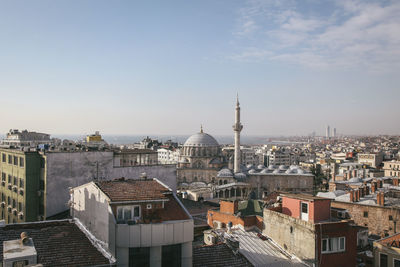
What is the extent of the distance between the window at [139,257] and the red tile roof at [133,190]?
4.81 feet

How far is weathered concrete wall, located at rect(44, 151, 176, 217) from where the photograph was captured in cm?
2056

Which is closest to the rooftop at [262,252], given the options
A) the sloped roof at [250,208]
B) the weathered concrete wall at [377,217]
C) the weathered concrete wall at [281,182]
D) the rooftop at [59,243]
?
the rooftop at [59,243]

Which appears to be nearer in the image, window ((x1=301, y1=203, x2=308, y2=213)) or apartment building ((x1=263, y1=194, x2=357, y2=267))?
apartment building ((x1=263, y1=194, x2=357, y2=267))

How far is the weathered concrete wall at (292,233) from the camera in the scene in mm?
13352

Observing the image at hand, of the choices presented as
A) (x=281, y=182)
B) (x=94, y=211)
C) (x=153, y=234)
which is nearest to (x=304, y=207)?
(x=153, y=234)

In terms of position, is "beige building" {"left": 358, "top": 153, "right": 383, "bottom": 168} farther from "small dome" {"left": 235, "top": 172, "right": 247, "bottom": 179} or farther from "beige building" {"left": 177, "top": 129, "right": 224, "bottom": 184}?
"beige building" {"left": 177, "top": 129, "right": 224, "bottom": 184}

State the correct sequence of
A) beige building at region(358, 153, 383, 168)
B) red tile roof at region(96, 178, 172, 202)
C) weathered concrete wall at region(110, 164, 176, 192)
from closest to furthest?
1. red tile roof at region(96, 178, 172, 202)
2. weathered concrete wall at region(110, 164, 176, 192)
3. beige building at region(358, 153, 383, 168)

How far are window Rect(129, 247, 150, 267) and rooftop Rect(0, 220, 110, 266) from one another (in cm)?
109

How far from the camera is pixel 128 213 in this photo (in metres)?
11.8

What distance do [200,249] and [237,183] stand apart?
44.7 meters

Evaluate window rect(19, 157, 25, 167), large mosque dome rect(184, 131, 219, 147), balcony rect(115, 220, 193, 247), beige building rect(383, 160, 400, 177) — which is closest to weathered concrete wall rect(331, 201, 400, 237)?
balcony rect(115, 220, 193, 247)

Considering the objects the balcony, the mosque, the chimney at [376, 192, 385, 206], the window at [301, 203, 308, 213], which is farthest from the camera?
the mosque

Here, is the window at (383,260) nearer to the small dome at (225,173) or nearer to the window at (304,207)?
the window at (304,207)

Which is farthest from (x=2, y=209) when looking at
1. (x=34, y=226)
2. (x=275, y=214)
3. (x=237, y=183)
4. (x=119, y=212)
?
(x=237, y=183)
